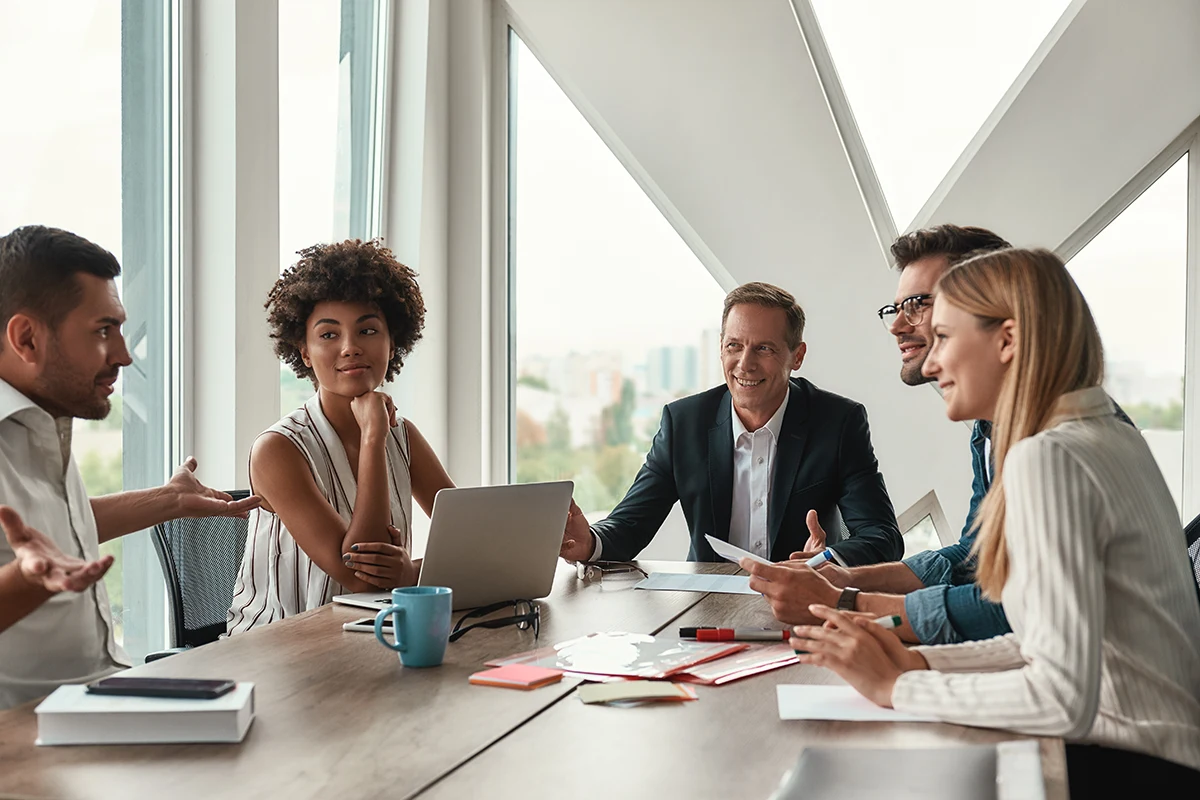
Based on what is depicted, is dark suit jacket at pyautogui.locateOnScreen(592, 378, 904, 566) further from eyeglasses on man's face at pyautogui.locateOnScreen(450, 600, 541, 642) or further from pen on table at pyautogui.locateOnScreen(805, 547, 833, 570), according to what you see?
eyeglasses on man's face at pyautogui.locateOnScreen(450, 600, 541, 642)

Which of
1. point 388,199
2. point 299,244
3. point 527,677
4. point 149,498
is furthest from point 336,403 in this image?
point 388,199

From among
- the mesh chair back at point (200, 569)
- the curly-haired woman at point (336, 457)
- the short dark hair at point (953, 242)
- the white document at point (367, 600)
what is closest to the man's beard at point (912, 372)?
the short dark hair at point (953, 242)

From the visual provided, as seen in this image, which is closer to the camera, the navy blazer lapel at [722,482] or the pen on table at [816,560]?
the pen on table at [816,560]

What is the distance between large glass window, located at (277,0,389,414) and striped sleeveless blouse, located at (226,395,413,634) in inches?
51.1

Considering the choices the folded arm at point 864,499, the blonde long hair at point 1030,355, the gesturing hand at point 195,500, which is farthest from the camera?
the folded arm at point 864,499

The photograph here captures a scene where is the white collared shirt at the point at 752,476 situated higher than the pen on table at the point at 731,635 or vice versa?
the white collared shirt at the point at 752,476

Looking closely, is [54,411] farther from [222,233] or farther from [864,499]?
[864,499]

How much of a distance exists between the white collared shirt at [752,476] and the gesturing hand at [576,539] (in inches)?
21.7

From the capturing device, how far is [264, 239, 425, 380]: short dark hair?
2510 millimetres

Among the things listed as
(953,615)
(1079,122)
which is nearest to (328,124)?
(1079,122)

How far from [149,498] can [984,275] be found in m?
1.56

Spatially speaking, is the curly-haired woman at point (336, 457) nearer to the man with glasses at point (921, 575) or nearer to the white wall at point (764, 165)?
the man with glasses at point (921, 575)

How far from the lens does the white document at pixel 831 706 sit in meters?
1.32

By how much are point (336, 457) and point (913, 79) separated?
3102 mm
